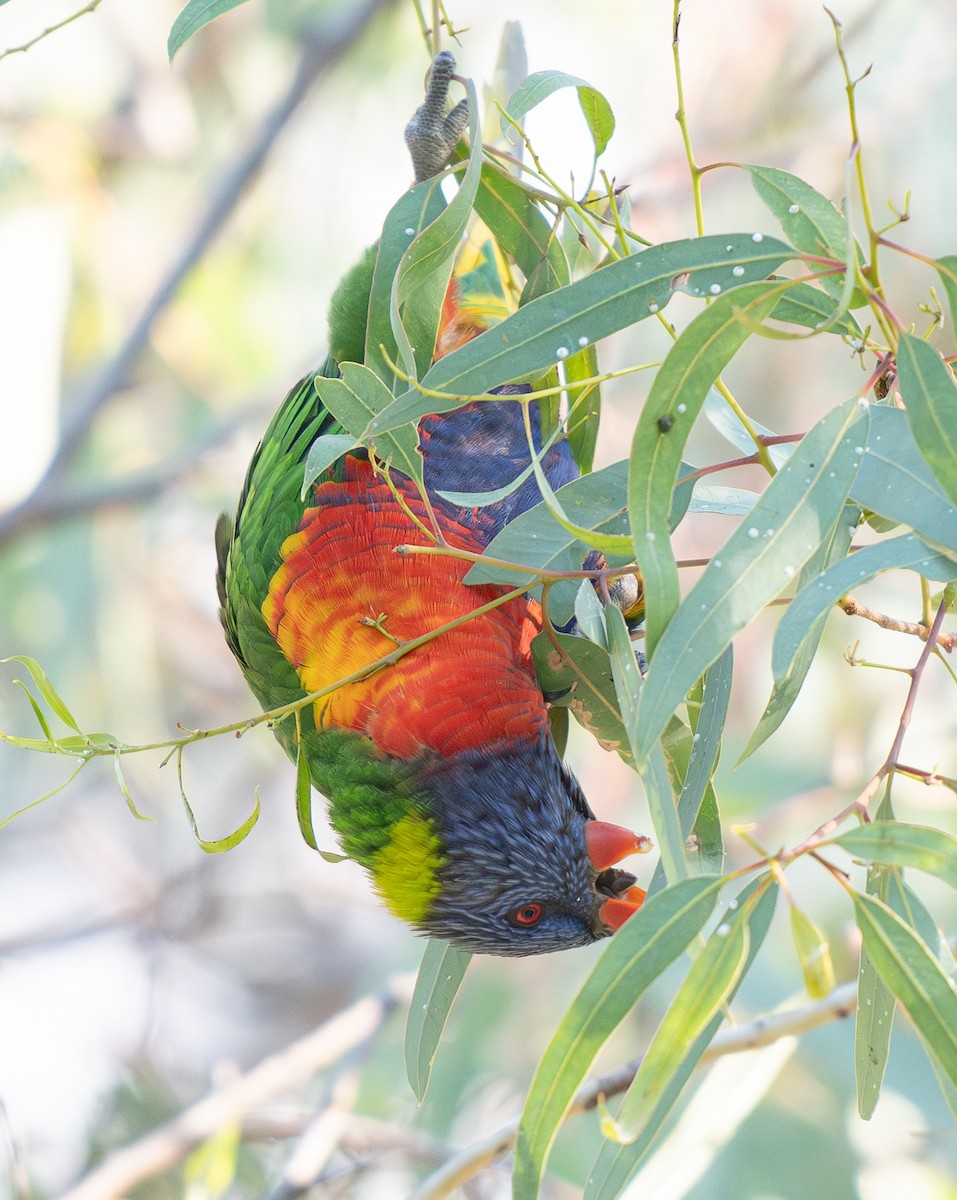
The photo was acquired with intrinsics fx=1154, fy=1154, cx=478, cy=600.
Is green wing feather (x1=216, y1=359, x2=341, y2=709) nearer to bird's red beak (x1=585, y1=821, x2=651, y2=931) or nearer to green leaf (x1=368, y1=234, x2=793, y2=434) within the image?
bird's red beak (x1=585, y1=821, x2=651, y2=931)

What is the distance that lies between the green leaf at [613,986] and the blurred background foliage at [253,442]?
5.35ft

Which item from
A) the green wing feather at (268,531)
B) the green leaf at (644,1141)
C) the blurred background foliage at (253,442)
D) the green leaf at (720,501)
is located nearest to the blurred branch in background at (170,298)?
the blurred background foliage at (253,442)

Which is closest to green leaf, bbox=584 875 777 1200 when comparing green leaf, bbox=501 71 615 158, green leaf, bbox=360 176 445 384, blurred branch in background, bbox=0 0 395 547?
green leaf, bbox=360 176 445 384

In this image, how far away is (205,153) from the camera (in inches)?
154

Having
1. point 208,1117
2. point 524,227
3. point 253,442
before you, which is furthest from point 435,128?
point 253,442

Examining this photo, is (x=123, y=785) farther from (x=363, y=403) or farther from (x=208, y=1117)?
(x=208, y=1117)

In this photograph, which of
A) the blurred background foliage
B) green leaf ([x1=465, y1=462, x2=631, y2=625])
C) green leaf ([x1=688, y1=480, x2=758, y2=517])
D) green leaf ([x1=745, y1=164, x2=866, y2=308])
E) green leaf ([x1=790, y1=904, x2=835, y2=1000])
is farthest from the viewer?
the blurred background foliage

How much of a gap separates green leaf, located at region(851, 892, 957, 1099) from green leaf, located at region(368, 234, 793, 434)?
42cm

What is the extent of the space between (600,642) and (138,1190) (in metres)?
1.98

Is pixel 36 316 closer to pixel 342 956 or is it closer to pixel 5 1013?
pixel 5 1013

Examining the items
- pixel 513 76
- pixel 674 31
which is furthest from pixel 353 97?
pixel 674 31

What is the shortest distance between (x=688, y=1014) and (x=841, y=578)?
310 mm

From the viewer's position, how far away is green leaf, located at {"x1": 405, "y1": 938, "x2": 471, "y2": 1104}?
116 centimetres

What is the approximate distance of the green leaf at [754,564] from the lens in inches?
28.2
